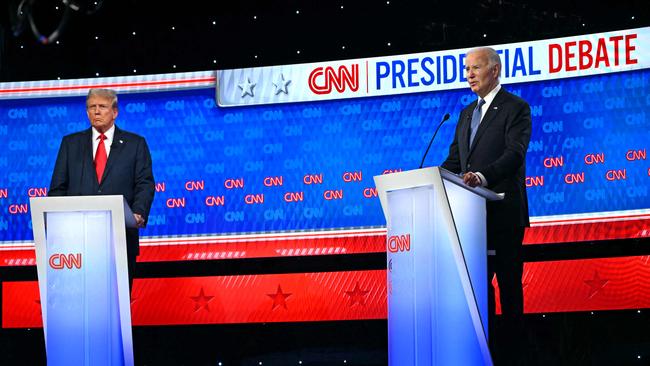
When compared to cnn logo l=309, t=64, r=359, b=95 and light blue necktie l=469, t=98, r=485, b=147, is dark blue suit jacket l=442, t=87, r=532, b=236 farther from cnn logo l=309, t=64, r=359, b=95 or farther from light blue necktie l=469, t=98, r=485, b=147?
cnn logo l=309, t=64, r=359, b=95

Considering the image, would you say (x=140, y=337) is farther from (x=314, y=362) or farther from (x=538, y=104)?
(x=538, y=104)

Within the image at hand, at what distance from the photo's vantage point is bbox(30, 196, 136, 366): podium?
390 cm

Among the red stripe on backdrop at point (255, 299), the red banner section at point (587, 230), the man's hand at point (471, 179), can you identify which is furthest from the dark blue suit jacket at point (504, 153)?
the red stripe on backdrop at point (255, 299)

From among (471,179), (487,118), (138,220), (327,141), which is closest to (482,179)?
(471,179)

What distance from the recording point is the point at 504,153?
12.7 feet

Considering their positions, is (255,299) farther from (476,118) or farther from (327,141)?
(476,118)

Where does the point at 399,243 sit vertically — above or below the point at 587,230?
above

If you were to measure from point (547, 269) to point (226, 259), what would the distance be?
206 centimetres

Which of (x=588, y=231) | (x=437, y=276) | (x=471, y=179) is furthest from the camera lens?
(x=588, y=231)

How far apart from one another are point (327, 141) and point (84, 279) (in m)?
2.21

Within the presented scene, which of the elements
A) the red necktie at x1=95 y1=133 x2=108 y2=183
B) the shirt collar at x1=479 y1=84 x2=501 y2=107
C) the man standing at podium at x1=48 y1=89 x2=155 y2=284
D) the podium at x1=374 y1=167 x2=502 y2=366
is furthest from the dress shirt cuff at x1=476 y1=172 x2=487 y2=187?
the red necktie at x1=95 y1=133 x2=108 y2=183

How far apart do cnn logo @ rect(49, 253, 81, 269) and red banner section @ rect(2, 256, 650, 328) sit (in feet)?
6.43

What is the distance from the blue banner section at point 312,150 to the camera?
536 centimetres

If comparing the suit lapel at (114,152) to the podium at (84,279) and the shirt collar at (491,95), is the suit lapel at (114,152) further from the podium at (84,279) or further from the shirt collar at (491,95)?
the shirt collar at (491,95)
